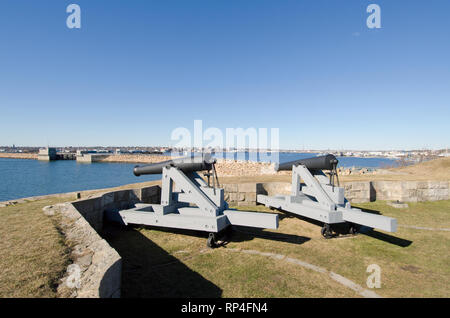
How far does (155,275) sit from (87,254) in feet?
3.50

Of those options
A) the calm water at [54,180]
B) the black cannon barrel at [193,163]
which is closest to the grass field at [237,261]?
the black cannon barrel at [193,163]

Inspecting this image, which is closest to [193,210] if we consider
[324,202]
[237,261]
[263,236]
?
[263,236]

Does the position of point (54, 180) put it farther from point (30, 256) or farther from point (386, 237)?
point (386, 237)

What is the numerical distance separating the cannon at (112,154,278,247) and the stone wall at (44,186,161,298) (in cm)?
71

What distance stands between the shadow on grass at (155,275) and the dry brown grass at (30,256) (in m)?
0.96

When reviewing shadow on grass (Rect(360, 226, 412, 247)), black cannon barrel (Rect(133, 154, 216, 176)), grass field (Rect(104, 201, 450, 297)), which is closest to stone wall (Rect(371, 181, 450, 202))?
grass field (Rect(104, 201, 450, 297))

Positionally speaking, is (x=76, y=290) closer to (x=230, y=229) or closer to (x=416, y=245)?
(x=230, y=229)

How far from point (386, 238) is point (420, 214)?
321 centimetres

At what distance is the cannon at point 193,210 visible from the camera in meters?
4.96

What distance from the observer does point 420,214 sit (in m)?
7.53

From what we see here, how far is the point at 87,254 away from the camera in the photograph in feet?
10.0
